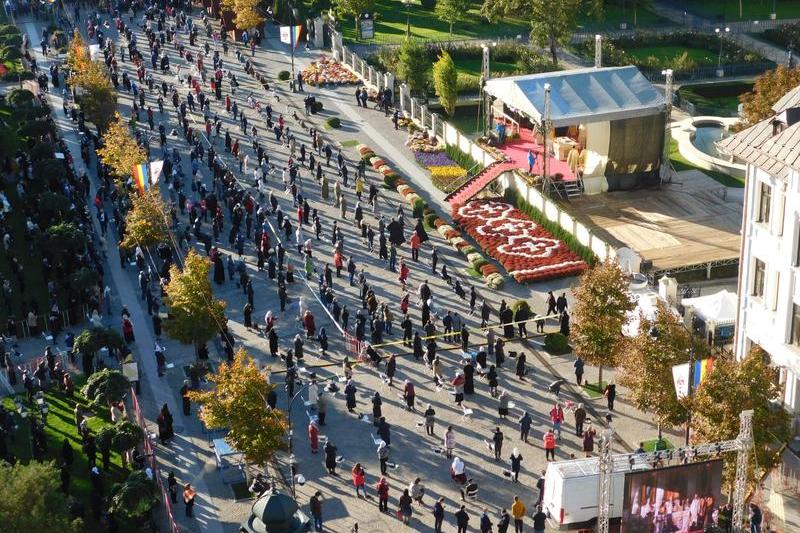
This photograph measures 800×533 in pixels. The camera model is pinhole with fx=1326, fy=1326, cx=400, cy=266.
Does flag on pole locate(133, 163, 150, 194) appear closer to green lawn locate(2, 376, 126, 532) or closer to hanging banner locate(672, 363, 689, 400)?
green lawn locate(2, 376, 126, 532)

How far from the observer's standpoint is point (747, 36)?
96.6m

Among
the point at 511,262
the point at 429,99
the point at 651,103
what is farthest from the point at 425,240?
the point at 429,99

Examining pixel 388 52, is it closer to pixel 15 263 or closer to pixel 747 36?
pixel 747 36

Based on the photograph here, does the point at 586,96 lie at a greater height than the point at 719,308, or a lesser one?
greater

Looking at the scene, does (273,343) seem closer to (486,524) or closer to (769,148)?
(486,524)

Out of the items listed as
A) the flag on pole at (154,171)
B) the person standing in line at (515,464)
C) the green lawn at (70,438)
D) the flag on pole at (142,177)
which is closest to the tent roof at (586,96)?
the flag on pole at (154,171)

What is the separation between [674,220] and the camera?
6028cm

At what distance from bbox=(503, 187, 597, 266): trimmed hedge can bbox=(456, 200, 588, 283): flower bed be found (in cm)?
21

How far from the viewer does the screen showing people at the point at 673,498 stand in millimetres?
33281

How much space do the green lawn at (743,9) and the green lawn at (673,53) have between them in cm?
899

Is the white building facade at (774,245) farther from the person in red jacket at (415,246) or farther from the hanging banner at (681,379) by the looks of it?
the person in red jacket at (415,246)

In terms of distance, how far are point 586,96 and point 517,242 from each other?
9.54 m

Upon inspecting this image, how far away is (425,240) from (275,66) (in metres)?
33.5

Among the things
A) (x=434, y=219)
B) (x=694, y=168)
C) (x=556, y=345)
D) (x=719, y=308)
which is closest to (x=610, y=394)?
(x=556, y=345)
